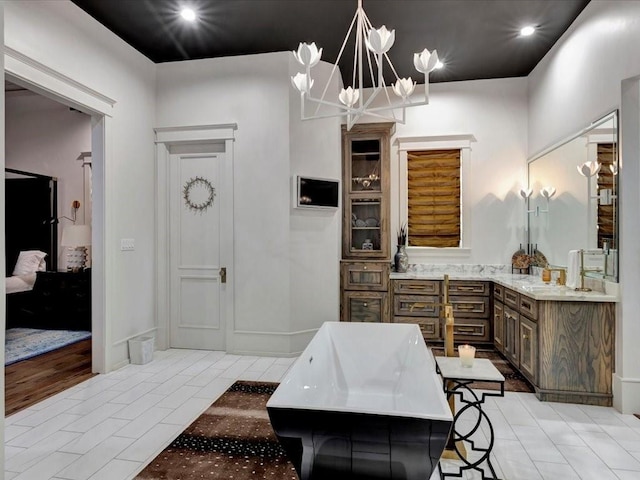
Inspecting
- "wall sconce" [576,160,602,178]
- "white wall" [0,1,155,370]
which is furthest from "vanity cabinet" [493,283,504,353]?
"white wall" [0,1,155,370]

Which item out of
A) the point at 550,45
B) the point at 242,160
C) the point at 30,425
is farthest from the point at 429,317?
the point at 30,425

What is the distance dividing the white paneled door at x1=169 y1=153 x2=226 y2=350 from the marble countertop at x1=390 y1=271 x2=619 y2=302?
6.90 feet

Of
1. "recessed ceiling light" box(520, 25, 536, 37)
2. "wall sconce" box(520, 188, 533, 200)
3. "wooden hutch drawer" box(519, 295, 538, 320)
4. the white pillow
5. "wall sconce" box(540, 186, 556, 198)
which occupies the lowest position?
"wooden hutch drawer" box(519, 295, 538, 320)

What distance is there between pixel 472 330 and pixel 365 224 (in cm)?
176

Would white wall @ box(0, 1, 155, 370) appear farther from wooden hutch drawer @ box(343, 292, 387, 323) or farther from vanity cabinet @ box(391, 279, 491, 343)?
vanity cabinet @ box(391, 279, 491, 343)

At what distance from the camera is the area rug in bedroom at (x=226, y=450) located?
2.06 meters

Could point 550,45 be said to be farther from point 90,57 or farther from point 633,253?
point 90,57

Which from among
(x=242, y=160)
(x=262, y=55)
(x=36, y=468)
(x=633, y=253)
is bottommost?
(x=36, y=468)

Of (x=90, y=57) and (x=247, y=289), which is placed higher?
(x=90, y=57)

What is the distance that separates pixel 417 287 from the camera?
4.40 metres

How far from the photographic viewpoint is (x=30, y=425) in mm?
2592

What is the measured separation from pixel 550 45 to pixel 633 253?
2421mm

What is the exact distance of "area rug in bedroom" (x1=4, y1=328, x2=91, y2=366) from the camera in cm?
401

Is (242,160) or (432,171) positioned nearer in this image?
(242,160)
